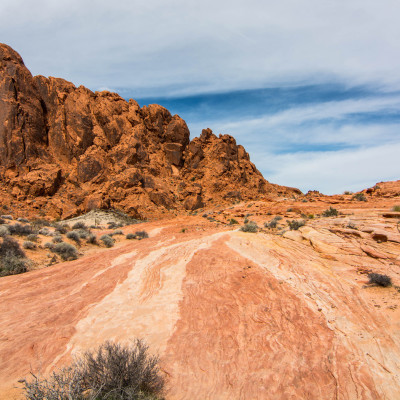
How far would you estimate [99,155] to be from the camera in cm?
4134

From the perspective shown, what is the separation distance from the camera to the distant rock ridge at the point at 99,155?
3697cm

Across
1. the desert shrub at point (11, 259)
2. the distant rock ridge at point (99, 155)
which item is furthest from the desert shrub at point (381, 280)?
the distant rock ridge at point (99, 155)

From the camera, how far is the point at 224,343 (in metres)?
4.69

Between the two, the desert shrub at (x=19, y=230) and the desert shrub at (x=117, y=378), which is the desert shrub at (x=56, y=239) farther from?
the desert shrub at (x=117, y=378)

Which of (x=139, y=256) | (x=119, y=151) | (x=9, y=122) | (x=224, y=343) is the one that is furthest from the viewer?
(x=119, y=151)

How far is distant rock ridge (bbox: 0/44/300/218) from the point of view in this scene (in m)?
37.0

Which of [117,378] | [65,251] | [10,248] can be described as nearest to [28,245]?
[10,248]

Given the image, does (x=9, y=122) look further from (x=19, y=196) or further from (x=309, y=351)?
(x=309, y=351)

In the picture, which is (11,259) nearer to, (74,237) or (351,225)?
(74,237)

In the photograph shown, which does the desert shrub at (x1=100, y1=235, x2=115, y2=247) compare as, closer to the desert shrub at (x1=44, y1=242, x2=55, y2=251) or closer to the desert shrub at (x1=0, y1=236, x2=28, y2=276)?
the desert shrub at (x1=44, y1=242, x2=55, y2=251)

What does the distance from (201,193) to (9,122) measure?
30466 millimetres

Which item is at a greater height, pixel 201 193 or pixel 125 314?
pixel 201 193

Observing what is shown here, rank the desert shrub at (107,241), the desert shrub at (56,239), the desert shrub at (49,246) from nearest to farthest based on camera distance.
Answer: the desert shrub at (49,246), the desert shrub at (56,239), the desert shrub at (107,241)

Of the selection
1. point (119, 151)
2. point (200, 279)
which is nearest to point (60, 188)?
point (119, 151)
